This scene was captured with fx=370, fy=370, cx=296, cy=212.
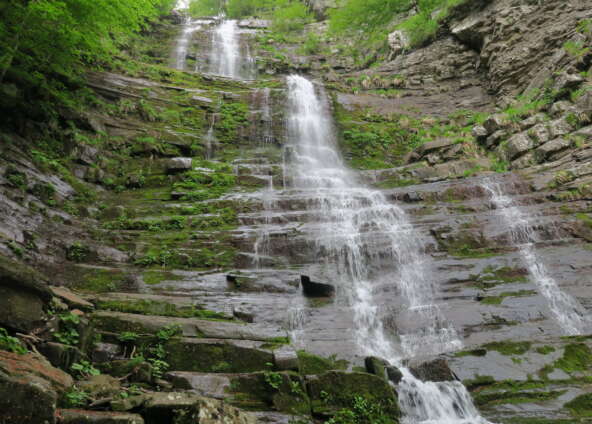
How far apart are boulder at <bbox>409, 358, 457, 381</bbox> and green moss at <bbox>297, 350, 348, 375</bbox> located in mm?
1324

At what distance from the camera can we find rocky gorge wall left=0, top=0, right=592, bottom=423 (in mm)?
5326

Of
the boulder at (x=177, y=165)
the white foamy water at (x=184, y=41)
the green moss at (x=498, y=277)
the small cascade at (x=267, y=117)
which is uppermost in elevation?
the white foamy water at (x=184, y=41)

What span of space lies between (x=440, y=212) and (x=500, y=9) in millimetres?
16516

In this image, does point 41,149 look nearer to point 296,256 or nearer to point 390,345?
point 296,256

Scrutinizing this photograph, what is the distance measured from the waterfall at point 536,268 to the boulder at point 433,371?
3.12 m

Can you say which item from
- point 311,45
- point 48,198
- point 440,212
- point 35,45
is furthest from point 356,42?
point 48,198

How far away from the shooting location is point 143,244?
32.4ft

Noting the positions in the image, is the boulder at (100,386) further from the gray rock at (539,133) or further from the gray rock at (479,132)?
the gray rock at (479,132)

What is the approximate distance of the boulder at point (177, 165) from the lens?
13.7 metres

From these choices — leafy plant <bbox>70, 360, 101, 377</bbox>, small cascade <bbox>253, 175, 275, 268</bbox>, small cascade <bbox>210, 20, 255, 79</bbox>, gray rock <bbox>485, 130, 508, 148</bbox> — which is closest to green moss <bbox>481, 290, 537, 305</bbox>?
small cascade <bbox>253, 175, 275, 268</bbox>

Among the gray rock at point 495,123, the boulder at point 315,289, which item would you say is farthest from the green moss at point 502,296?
the gray rock at point 495,123

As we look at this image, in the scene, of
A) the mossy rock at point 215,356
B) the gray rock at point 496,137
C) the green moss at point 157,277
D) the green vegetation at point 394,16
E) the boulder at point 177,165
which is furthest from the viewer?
the green vegetation at point 394,16

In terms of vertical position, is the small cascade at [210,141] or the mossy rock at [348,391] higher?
the small cascade at [210,141]

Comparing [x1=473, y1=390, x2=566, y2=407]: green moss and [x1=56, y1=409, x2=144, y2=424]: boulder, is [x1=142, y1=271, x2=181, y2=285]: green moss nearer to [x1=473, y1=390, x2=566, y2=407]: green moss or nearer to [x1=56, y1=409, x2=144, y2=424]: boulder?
[x1=56, y1=409, x2=144, y2=424]: boulder
